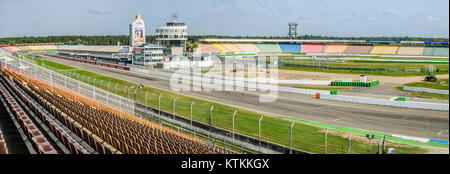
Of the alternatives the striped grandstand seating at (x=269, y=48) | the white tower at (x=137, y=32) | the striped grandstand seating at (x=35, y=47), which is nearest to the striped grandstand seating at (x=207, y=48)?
the striped grandstand seating at (x=269, y=48)

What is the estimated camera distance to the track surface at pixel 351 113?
85.3ft

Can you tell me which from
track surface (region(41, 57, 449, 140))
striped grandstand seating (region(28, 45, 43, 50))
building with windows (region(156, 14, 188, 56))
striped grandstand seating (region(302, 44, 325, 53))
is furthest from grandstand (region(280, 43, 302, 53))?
track surface (region(41, 57, 449, 140))

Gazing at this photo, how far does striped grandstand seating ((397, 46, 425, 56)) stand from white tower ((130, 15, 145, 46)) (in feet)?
307

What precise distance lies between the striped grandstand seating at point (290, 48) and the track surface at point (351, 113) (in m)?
124

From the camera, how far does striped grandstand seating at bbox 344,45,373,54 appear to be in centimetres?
14675

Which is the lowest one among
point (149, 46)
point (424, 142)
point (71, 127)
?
point (424, 142)

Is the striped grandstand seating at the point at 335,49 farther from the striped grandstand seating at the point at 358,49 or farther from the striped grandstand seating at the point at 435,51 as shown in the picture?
the striped grandstand seating at the point at 435,51

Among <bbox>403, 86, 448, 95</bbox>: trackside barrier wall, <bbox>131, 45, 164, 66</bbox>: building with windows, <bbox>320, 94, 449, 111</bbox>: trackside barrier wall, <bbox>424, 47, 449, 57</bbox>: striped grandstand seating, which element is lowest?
<bbox>320, 94, 449, 111</bbox>: trackside barrier wall

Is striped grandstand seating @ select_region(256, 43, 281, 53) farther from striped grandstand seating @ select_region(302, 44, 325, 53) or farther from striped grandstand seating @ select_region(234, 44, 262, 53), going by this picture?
striped grandstand seating @ select_region(302, 44, 325, 53)

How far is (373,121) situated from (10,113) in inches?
964
